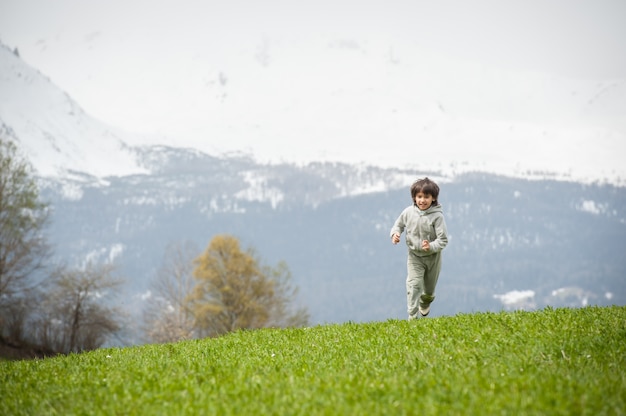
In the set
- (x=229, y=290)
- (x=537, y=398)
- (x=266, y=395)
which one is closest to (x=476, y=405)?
(x=537, y=398)

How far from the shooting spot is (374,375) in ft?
33.2

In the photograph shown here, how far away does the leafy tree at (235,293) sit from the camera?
8912 cm

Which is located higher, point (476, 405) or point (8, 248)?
point (8, 248)

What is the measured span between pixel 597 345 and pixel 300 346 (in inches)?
201

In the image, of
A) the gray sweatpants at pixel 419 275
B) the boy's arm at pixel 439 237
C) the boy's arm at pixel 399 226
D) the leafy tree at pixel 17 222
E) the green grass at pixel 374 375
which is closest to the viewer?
the green grass at pixel 374 375

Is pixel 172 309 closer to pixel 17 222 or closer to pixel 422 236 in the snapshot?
pixel 17 222

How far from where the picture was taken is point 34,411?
9.42m

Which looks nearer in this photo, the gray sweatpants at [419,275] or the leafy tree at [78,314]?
the gray sweatpants at [419,275]

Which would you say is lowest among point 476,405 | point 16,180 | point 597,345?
point 476,405

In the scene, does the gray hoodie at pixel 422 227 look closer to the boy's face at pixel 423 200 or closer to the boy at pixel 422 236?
the boy at pixel 422 236

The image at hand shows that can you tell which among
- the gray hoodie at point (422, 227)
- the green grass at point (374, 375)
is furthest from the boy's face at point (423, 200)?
the green grass at point (374, 375)

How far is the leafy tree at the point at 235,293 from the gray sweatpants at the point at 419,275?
234ft

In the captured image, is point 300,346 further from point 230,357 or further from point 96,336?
point 96,336

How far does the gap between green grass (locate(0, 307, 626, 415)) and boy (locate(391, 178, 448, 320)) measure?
207cm
